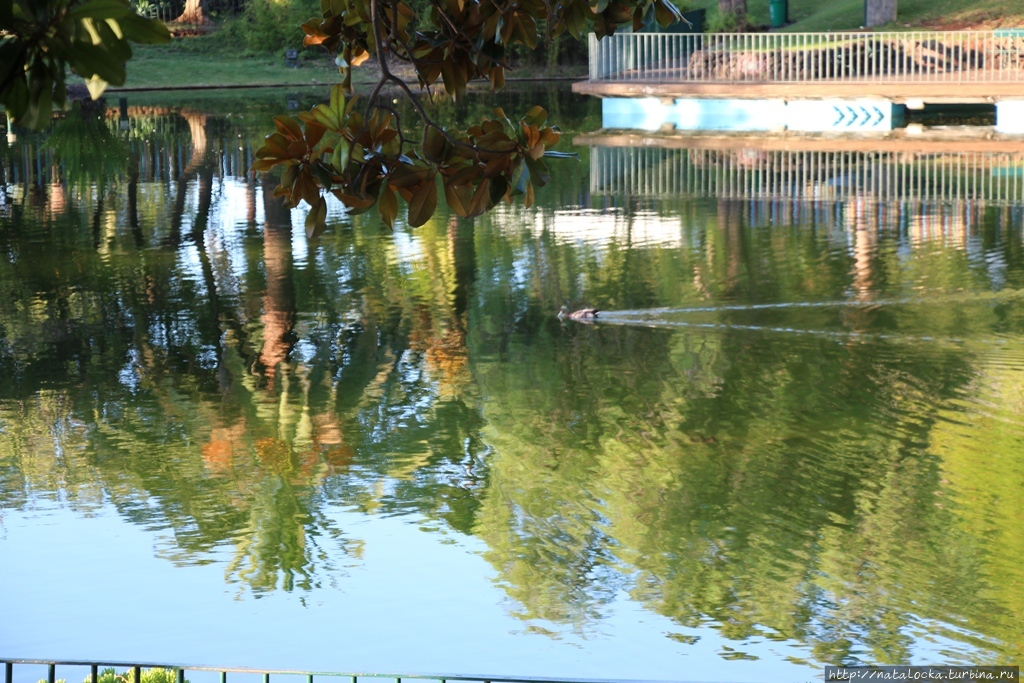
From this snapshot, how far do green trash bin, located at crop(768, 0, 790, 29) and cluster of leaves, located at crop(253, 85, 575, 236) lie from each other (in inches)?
1210

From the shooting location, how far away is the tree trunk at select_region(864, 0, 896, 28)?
29.2 m

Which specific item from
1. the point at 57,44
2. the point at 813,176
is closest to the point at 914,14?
the point at 813,176

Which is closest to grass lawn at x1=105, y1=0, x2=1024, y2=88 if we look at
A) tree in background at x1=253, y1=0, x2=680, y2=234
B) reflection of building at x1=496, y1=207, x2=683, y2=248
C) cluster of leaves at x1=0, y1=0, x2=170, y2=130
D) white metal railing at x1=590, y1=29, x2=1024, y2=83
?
white metal railing at x1=590, y1=29, x2=1024, y2=83

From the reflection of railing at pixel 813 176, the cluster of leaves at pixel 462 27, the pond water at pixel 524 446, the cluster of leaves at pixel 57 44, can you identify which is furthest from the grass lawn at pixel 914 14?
the cluster of leaves at pixel 57 44

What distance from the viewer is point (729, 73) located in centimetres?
2577

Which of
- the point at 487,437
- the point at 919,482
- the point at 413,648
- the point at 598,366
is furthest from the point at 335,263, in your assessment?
the point at 413,648

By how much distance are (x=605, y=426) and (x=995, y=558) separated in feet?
9.51

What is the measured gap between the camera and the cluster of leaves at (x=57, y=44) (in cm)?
225

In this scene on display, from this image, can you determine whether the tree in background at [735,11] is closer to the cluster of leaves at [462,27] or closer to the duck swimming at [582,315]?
the duck swimming at [582,315]

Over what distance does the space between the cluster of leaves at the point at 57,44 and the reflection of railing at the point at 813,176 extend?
16.0 meters

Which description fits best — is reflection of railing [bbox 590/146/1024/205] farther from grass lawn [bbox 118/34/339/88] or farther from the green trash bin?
grass lawn [bbox 118/34/339/88]

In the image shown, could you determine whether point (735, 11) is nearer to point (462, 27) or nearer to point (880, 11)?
point (880, 11)

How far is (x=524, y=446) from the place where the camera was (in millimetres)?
8547

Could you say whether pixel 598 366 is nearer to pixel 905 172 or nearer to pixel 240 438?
pixel 240 438
